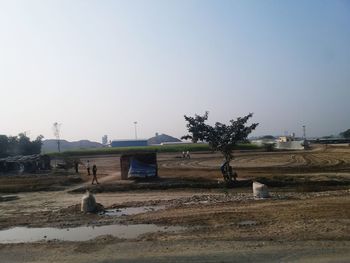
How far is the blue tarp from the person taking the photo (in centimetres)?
3831

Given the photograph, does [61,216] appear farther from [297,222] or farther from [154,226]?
[297,222]

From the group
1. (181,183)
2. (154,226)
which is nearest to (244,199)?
(154,226)

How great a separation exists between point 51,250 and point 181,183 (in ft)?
64.6

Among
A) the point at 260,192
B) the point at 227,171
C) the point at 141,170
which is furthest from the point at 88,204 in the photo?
the point at 141,170

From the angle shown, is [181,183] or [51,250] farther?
[181,183]

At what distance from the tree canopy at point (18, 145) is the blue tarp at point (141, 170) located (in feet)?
156

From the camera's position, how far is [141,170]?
38.5 metres

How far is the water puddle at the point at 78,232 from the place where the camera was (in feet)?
53.6

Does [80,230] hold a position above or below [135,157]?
below

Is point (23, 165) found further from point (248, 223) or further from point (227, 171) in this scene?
point (248, 223)

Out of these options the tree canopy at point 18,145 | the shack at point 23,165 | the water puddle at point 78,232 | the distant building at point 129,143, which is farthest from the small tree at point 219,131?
the distant building at point 129,143

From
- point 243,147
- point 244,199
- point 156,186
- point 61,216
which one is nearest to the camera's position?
point 61,216

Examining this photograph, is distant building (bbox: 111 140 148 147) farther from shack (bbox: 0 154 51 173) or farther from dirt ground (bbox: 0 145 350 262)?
dirt ground (bbox: 0 145 350 262)

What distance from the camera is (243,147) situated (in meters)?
103
